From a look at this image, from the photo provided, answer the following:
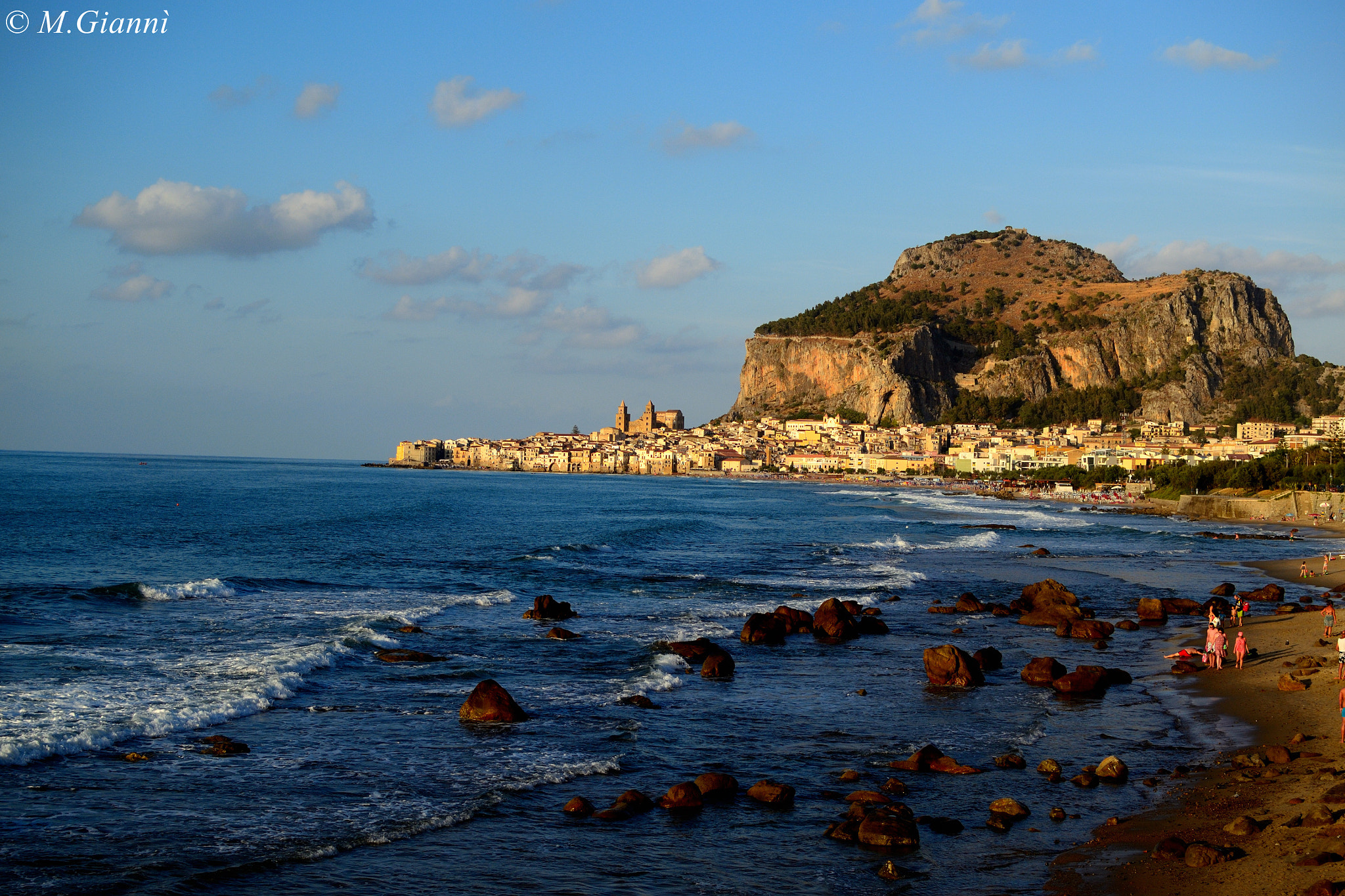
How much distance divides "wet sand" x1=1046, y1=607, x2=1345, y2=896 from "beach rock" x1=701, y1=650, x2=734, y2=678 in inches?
313

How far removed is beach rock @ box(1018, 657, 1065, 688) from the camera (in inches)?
695

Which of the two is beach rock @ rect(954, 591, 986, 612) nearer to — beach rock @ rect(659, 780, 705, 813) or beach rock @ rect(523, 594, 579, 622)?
beach rock @ rect(523, 594, 579, 622)

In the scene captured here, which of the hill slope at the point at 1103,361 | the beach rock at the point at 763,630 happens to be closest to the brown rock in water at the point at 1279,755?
the beach rock at the point at 763,630

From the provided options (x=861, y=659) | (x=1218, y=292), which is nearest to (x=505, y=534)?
(x=861, y=659)

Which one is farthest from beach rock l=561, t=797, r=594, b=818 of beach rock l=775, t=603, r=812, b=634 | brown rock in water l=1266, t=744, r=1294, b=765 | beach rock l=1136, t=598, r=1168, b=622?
beach rock l=1136, t=598, r=1168, b=622

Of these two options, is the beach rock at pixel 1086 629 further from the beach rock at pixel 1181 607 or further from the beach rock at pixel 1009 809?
the beach rock at pixel 1009 809

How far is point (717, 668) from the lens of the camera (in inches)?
719

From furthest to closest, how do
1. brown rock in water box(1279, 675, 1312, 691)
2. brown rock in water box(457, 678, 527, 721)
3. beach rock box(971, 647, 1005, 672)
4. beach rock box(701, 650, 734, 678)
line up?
beach rock box(971, 647, 1005, 672) → beach rock box(701, 650, 734, 678) → brown rock in water box(1279, 675, 1312, 691) → brown rock in water box(457, 678, 527, 721)

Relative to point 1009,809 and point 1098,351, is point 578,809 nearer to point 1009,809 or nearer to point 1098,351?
point 1009,809

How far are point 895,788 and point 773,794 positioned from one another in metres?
1.49

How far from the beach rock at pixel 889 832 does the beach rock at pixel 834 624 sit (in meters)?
12.0

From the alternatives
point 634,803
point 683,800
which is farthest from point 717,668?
point 634,803

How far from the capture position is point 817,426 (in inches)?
7407

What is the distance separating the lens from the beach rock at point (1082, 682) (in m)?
16.9
